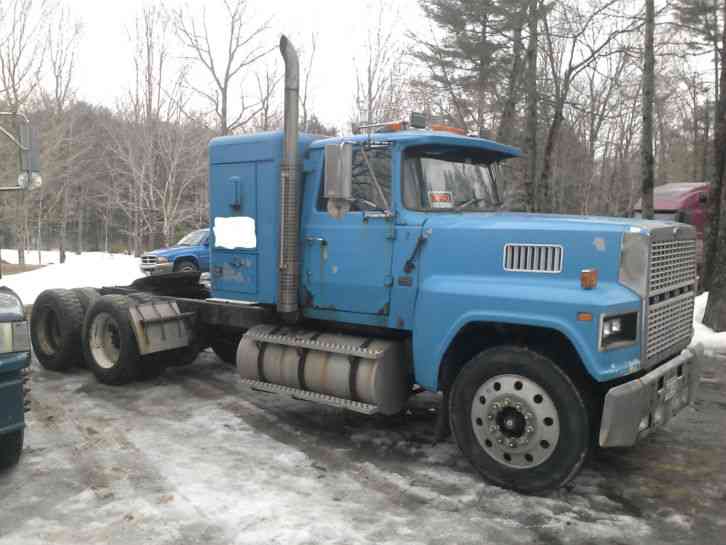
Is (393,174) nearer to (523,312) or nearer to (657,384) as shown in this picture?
(523,312)

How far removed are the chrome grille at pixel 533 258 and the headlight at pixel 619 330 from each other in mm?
492

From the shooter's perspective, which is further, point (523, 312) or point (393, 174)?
point (393, 174)

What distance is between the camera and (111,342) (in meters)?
7.75

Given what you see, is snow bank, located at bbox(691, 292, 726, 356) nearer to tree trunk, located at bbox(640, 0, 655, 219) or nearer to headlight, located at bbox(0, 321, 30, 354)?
tree trunk, located at bbox(640, 0, 655, 219)

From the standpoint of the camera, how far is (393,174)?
17.5ft

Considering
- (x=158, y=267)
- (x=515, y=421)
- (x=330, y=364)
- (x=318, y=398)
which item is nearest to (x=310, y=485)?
(x=318, y=398)

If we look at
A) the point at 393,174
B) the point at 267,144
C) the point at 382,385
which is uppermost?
the point at 267,144

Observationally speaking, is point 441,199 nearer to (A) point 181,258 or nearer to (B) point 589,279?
(B) point 589,279

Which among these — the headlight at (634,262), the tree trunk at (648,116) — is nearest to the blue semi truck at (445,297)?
the headlight at (634,262)

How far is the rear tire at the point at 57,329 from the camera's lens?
318 inches

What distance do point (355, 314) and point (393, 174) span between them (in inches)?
50.2

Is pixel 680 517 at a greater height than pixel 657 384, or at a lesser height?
lesser

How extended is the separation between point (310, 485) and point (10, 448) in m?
2.29

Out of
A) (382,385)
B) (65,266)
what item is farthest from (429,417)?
(65,266)
